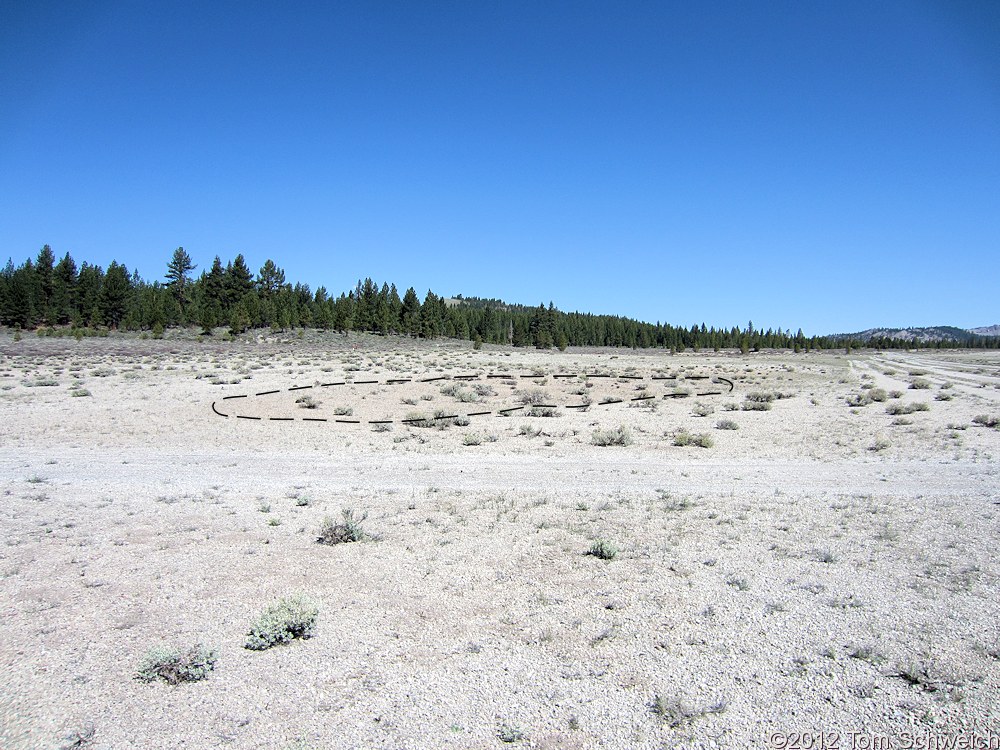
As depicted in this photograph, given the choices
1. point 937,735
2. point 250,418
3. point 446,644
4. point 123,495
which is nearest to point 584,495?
point 446,644

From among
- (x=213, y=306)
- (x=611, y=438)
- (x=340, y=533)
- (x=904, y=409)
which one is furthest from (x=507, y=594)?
(x=213, y=306)

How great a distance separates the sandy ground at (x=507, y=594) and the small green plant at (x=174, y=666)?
9 centimetres

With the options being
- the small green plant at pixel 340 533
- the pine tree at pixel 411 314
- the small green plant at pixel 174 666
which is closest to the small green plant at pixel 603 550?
the small green plant at pixel 340 533

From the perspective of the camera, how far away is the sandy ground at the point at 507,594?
4398 millimetres

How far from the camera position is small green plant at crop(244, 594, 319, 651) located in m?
5.44

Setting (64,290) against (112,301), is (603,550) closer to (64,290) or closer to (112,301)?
(112,301)

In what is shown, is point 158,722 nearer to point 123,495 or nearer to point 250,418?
point 123,495

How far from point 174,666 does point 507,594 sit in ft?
11.4

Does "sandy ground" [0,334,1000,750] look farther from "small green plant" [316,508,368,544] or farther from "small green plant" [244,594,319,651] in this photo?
"small green plant" [316,508,368,544]

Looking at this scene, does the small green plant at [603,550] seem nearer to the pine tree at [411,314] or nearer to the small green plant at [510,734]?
the small green plant at [510,734]

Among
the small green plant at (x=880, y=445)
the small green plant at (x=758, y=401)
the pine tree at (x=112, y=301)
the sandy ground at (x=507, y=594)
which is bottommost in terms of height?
the sandy ground at (x=507, y=594)

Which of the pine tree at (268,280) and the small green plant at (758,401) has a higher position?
the pine tree at (268,280)

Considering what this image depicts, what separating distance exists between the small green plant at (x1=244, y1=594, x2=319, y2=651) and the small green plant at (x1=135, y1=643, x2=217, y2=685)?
41cm

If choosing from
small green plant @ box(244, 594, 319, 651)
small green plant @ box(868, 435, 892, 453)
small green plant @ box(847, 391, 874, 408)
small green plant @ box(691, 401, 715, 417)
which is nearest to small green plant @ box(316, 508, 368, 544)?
small green plant @ box(244, 594, 319, 651)
